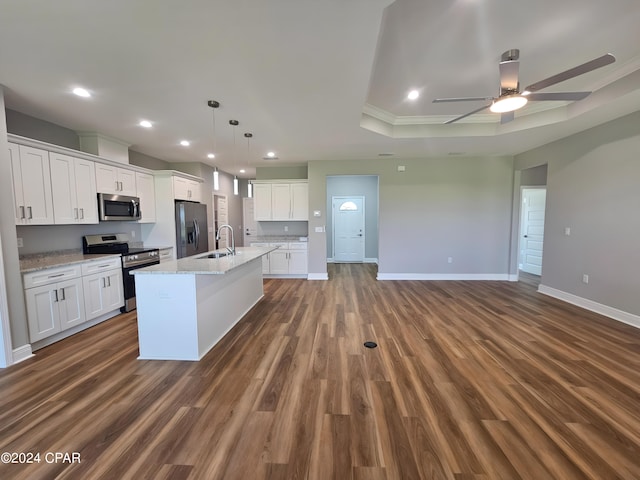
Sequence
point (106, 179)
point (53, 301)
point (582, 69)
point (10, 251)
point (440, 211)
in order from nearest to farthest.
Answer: point (582, 69)
point (10, 251)
point (53, 301)
point (106, 179)
point (440, 211)

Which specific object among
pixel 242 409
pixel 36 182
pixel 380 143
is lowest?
pixel 242 409

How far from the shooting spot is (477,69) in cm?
281

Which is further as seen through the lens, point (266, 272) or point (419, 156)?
point (266, 272)

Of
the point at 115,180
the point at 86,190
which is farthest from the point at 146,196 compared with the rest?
the point at 86,190

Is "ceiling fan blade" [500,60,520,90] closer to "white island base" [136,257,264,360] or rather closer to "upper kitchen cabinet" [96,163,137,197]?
"white island base" [136,257,264,360]

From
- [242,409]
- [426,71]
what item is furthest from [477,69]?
[242,409]

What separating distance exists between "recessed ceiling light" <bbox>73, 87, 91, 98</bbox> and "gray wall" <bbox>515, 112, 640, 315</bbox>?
255 inches

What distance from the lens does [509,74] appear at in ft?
7.47

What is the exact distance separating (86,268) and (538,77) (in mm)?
5928

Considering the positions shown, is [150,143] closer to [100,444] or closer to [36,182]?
[36,182]

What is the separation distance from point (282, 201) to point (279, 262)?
148cm

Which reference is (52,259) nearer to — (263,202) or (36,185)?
(36,185)

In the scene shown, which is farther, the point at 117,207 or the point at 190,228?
the point at 190,228

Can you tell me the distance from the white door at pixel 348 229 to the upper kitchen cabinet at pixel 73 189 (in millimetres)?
5974
